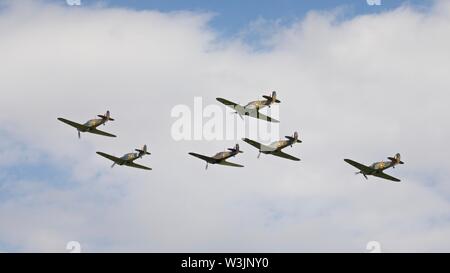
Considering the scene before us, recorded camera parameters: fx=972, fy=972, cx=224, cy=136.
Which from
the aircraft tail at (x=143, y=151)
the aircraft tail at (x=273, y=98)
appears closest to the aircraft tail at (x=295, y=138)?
the aircraft tail at (x=273, y=98)

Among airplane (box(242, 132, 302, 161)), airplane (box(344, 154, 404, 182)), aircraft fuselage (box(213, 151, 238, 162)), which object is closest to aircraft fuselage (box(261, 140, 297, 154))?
airplane (box(242, 132, 302, 161))

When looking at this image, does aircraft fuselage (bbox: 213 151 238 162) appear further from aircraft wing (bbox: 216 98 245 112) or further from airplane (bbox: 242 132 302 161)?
aircraft wing (bbox: 216 98 245 112)

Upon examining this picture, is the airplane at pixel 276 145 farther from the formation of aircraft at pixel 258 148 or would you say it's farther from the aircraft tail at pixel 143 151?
the aircraft tail at pixel 143 151

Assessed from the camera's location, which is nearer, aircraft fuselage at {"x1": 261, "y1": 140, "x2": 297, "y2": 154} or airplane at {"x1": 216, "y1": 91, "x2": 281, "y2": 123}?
aircraft fuselage at {"x1": 261, "y1": 140, "x2": 297, "y2": 154}

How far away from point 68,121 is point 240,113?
35002mm

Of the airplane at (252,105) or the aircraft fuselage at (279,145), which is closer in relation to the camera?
the aircraft fuselage at (279,145)

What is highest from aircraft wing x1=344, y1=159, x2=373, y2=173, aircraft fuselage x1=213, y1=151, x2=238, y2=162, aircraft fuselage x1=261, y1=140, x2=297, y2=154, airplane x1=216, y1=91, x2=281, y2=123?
airplane x1=216, y1=91, x2=281, y2=123

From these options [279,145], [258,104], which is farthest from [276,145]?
[258,104]

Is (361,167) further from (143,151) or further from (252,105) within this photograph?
(143,151)

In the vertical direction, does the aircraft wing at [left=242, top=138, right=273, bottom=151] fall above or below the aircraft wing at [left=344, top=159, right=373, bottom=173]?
above
